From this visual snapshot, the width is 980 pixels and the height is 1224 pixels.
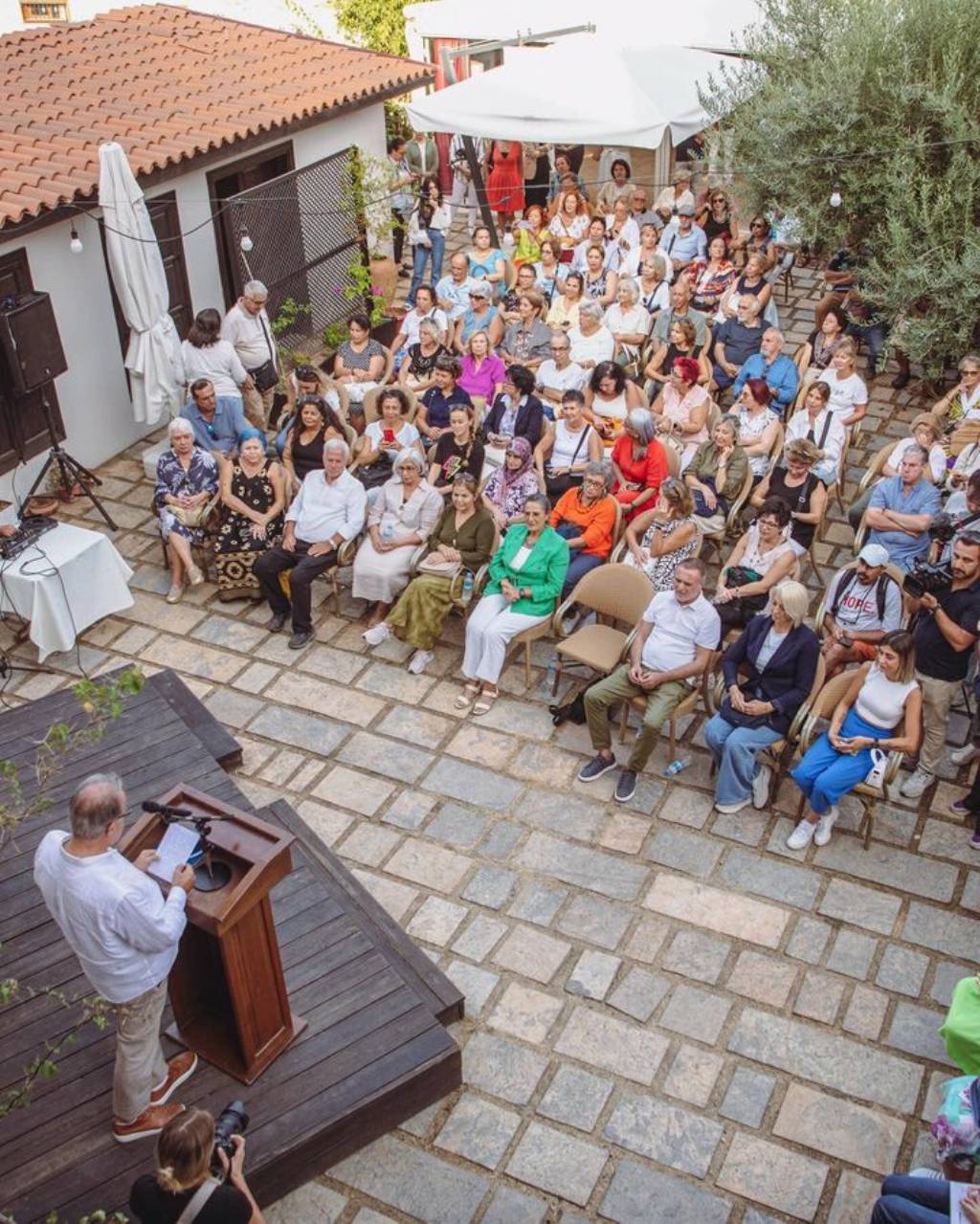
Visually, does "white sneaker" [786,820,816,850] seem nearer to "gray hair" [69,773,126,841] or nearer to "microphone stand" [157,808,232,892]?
"microphone stand" [157,808,232,892]

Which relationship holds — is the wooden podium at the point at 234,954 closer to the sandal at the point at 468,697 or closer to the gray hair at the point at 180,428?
the sandal at the point at 468,697

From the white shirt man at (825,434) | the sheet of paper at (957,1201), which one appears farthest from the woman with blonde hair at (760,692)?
the sheet of paper at (957,1201)

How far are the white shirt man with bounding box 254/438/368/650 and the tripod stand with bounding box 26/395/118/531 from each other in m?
1.89

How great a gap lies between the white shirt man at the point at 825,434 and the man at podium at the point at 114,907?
5911mm

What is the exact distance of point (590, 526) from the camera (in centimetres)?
800

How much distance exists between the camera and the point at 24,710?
291 inches

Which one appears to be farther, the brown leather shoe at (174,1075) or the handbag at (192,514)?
the handbag at (192,514)

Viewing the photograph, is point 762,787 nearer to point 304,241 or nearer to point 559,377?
point 559,377

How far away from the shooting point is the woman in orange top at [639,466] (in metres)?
8.38

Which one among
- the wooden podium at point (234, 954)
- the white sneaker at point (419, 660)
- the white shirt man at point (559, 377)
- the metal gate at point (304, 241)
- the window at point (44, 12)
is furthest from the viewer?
the window at point (44, 12)

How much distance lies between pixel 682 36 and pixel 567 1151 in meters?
11.3

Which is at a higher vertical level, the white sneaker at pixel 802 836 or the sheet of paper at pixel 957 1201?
the sheet of paper at pixel 957 1201

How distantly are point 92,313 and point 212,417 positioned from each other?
175 centimetres

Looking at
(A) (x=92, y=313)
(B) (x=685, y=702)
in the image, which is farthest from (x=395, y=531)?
(A) (x=92, y=313)
